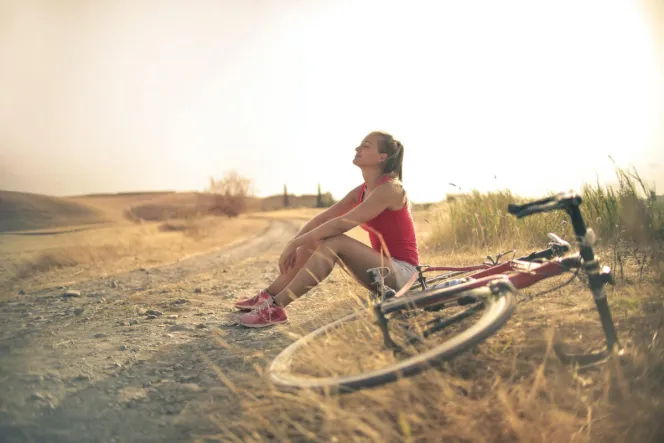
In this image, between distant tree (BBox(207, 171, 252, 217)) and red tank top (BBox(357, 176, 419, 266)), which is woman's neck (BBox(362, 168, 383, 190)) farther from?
distant tree (BBox(207, 171, 252, 217))

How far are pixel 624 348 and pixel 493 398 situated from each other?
0.90 meters

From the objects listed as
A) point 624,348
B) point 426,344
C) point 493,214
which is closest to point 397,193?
point 426,344

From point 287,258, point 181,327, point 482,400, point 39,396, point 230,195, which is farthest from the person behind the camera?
point 230,195

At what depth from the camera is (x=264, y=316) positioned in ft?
13.5

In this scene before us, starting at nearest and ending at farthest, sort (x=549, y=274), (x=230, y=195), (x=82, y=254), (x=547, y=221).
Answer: (x=549, y=274)
(x=547, y=221)
(x=82, y=254)
(x=230, y=195)

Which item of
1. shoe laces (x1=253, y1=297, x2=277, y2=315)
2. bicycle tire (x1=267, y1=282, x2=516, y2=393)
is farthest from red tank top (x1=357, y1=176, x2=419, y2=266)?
bicycle tire (x1=267, y1=282, x2=516, y2=393)

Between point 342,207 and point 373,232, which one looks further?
point 342,207

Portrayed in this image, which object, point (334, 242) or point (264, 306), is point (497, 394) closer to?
point (334, 242)

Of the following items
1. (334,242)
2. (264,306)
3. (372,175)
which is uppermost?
(372,175)

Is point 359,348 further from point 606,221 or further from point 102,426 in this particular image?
point 606,221

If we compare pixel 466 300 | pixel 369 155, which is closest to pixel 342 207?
pixel 369 155

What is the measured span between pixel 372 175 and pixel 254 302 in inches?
67.1

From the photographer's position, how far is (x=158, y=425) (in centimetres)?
245

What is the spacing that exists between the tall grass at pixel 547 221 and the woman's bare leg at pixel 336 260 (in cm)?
181
